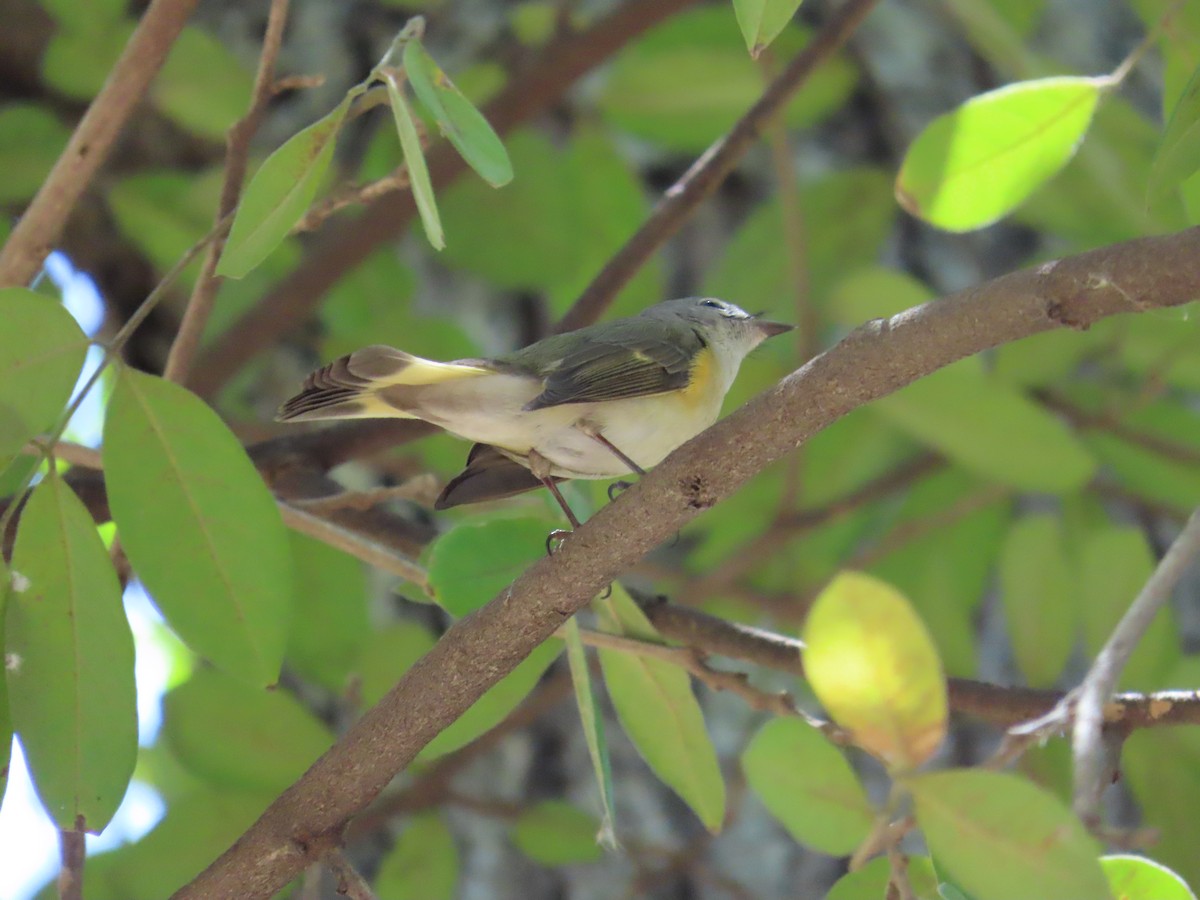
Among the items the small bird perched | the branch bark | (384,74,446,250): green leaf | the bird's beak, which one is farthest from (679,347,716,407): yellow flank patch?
(384,74,446,250): green leaf

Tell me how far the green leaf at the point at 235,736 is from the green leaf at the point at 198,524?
74cm

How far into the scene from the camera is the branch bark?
1.08m

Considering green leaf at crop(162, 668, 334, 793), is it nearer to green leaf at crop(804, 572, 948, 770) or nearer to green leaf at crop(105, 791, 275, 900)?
green leaf at crop(105, 791, 275, 900)

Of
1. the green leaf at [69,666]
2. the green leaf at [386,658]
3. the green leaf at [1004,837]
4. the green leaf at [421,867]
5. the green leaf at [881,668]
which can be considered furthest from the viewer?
the green leaf at [386,658]

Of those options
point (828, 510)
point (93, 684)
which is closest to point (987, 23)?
point (828, 510)

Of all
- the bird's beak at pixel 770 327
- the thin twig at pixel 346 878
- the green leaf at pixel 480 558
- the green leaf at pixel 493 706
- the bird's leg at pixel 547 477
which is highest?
the green leaf at pixel 480 558

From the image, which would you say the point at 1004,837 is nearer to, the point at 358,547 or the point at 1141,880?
the point at 1141,880

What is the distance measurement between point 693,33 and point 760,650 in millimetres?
1648

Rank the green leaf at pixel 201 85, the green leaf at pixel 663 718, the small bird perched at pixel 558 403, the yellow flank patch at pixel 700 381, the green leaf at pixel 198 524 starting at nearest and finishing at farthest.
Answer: the green leaf at pixel 198 524 < the green leaf at pixel 663 718 < the small bird perched at pixel 558 403 < the yellow flank patch at pixel 700 381 < the green leaf at pixel 201 85

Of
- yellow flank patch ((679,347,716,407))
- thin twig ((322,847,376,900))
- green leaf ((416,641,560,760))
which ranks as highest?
thin twig ((322,847,376,900))

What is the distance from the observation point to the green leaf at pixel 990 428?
2199 millimetres

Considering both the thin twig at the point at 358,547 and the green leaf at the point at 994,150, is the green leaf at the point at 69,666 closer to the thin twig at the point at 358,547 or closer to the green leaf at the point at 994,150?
the thin twig at the point at 358,547

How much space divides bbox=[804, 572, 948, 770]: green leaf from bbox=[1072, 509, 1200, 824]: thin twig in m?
0.14

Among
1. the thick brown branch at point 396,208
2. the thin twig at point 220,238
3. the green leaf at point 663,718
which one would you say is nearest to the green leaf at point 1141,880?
the green leaf at point 663,718
